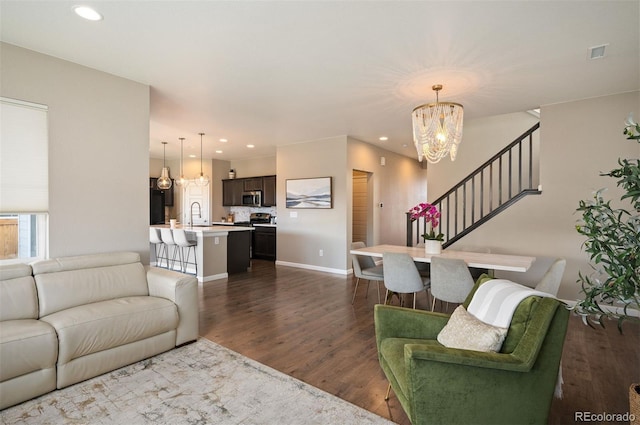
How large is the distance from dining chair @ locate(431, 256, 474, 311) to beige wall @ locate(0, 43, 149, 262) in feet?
10.3

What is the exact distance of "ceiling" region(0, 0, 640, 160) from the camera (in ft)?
7.54

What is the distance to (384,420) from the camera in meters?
1.92

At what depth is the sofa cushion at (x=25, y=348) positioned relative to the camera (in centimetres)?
197

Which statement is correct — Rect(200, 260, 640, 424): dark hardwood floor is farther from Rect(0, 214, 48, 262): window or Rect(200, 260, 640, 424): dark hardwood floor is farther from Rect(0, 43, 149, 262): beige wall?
Rect(0, 214, 48, 262): window

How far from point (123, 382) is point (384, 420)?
6.07 ft

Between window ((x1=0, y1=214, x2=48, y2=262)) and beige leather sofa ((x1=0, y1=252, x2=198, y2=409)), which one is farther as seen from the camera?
window ((x1=0, y1=214, x2=48, y2=262))

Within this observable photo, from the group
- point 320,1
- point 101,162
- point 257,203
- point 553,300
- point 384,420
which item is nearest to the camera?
point 553,300

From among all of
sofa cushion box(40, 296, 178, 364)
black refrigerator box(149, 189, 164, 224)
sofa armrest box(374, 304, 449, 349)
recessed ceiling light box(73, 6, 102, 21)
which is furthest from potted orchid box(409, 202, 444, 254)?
black refrigerator box(149, 189, 164, 224)

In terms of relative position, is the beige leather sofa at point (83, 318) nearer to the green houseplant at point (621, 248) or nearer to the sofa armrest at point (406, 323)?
the sofa armrest at point (406, 323)

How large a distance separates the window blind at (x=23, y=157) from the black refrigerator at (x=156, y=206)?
6.71 metres

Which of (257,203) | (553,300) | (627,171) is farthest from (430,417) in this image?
(257,203)

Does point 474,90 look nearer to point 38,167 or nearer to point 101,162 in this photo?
point 101,162

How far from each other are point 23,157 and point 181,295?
179cm

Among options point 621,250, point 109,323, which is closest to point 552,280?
point 621,250
